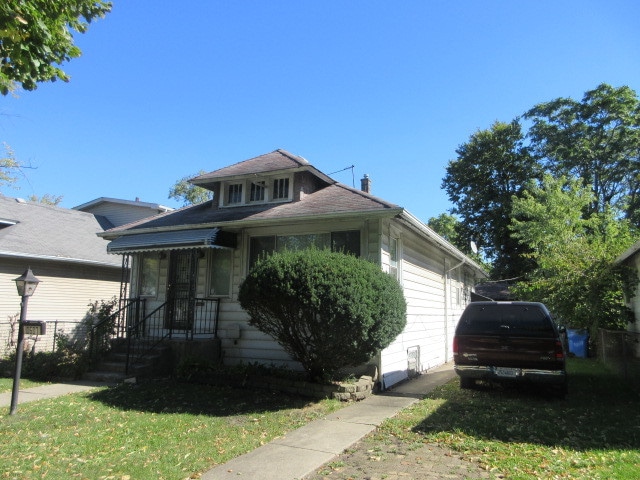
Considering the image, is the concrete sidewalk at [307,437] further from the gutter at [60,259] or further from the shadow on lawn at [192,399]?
the gutter at [60,259]

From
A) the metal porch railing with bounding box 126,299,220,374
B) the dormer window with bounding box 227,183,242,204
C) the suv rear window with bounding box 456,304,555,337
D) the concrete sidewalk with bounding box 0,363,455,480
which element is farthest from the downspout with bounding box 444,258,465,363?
the metal porch railing with bounding box 126,299,220,374

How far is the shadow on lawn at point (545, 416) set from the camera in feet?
18.7

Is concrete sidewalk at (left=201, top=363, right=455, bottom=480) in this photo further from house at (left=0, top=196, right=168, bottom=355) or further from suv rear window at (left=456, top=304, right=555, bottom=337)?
house at (left=0, top=196, right=168, bottom=355)

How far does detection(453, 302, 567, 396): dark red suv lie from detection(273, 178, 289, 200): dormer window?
5.15 metres

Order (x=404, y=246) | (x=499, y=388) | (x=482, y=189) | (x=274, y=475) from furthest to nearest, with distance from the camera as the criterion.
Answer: (x=482, y=189) → (x=404, y=246) → (x=499, y=388) → (x=274, y=475)

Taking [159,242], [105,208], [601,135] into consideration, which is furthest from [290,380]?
[601,135]

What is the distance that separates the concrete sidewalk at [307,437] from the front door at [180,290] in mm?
2380

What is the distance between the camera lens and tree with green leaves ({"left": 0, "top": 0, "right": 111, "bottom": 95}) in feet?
15.8

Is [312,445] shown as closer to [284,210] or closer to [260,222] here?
[260,222]

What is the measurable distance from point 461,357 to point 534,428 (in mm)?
2314

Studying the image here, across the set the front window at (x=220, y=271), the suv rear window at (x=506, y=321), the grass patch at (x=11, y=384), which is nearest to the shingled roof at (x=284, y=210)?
the front window at (x=220, y=271)

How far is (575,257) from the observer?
40.2ft

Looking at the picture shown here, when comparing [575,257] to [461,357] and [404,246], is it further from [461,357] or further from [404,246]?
[461,357]

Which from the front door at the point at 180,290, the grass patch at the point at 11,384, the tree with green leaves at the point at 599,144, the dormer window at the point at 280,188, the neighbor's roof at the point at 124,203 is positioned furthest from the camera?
the tree with green leaves at the point at 599,144
